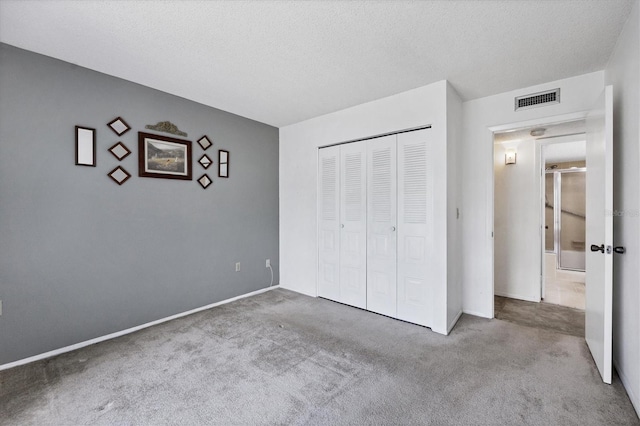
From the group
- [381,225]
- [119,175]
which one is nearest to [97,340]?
[119,175]

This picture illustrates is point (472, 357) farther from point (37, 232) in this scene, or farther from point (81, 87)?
point (81, 87)

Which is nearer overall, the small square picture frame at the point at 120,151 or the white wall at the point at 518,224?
the small square picture frame at the point at 120,151

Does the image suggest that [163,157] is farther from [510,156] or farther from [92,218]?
[510,156]

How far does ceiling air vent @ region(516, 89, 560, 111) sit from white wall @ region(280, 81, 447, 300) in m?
0.90

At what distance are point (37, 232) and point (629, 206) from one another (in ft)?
14.5

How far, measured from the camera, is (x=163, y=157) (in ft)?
10.2

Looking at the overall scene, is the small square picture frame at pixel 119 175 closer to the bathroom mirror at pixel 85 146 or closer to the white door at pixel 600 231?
the bathroom mirror at pixel 85 146

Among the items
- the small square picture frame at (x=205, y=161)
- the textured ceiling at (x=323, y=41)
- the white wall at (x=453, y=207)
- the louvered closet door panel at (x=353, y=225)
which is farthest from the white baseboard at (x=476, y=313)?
the small square picture frame at (x=205, y=161)

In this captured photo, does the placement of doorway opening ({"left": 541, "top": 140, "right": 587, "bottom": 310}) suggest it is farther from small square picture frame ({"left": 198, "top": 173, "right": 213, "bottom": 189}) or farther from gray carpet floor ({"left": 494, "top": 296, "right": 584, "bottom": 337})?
small square picture frame ({"left": 198, "top": 173, "right": 213, "bottom": 189})

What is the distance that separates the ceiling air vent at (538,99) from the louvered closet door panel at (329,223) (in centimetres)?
203

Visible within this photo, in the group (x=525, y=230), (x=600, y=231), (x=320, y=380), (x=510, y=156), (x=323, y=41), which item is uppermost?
(x=323, y=41)

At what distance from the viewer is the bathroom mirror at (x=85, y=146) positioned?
2.52 metres

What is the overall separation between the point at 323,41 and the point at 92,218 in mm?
2566

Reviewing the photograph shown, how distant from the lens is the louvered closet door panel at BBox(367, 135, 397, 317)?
3.21 metres
